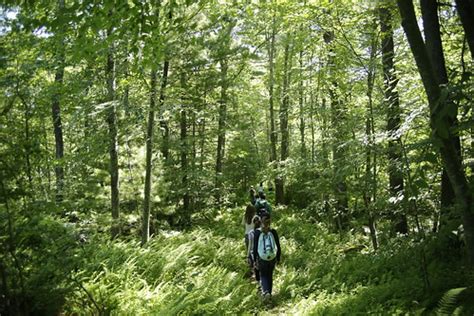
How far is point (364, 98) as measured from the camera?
10.3m

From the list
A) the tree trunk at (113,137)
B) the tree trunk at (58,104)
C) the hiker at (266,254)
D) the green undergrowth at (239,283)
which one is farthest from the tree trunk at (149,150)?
the hiker at (266,254)

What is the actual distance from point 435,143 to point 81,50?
3.21 m

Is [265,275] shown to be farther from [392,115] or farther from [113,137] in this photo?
[113,137]

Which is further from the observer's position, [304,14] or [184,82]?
[184,82]

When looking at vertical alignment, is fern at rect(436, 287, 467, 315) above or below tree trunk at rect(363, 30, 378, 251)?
below

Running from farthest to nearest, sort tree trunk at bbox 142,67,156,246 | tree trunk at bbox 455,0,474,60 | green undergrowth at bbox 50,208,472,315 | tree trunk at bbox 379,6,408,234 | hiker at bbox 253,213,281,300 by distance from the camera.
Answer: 1. tree trunk at bbox 142,67,156,246
2. hiker at bbox 253,213,281,300
3. tree trunk at bbox 379,6,408,234
4. green undergrowth at bbox 50,208,472,315
5. tree trunk at bbox 455,0,474,60

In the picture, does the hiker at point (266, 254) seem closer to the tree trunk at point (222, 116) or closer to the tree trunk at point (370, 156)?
the tree trunk at point (370, 156)

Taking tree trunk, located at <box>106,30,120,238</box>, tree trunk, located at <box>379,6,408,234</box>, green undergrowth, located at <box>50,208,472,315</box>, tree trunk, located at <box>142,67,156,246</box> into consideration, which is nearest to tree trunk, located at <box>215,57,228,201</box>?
tree trunk, located at <box>142,67,156,246</box>

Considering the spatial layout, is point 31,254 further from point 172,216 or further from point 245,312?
point 172,216

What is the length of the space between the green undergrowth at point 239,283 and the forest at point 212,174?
0.04 meters

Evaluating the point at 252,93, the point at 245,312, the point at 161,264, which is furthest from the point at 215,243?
the point at 252,93

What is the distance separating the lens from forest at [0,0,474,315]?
367cm

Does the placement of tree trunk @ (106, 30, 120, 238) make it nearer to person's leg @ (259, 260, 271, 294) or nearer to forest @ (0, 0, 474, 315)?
forest @ (0, 0, 474, 315)

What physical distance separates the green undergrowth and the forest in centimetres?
4
